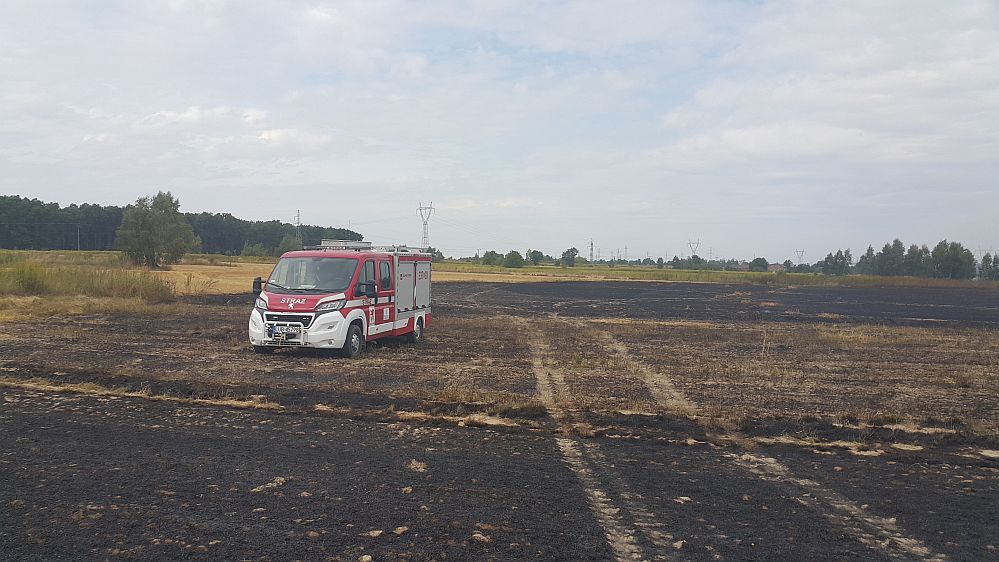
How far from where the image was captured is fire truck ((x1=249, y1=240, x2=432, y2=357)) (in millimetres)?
14320

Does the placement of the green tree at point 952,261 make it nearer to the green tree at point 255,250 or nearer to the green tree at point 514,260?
the green tree at point 514,260

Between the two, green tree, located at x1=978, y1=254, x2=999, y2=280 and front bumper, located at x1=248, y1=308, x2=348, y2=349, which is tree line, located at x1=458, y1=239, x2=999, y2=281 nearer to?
green tree, located at x1=978, y1=254, x2=999, y2=280

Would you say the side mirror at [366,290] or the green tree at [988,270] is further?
the green tree at [988,270]

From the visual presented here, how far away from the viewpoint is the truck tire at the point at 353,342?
48.3ft

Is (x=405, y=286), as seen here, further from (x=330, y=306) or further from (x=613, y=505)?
(x=613, y=505)

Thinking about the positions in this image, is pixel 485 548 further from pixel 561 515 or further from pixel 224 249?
pixel 224 249

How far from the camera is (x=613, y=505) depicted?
592 cm

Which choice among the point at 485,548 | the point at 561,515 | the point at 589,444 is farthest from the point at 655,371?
the point at 485,548

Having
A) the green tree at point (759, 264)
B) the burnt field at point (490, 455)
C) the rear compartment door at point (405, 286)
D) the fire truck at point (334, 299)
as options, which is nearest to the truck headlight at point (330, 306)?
the fire truck at point (334, 299)

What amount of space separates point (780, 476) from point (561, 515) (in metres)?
2.50

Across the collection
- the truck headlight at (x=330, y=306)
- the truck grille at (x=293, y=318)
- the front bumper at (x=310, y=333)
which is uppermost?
the truck headlight at (x=330, y=306)

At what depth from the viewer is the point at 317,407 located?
9.78 metres

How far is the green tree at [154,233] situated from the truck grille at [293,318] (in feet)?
176

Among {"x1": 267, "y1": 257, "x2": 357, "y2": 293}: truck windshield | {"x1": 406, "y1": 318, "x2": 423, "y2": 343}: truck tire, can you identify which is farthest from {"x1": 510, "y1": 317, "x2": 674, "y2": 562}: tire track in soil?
{"x1": 406, "y1": 318, "x2": 423, "y2": 343}: truck tire
